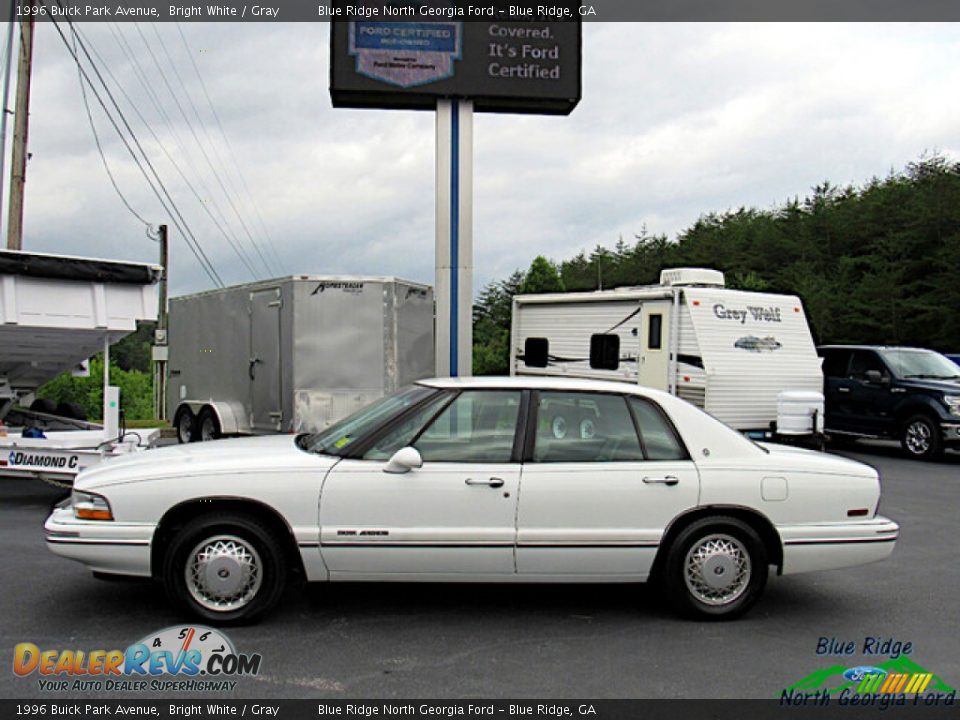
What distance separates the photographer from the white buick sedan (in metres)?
5.10

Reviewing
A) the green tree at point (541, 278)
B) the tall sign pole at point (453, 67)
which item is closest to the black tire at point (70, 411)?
the tall sign pole at point (453, 67)

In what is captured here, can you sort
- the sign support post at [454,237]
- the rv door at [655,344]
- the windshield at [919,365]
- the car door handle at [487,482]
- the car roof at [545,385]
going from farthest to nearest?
the windshield at [919,365] → the rv door at [655,344] → the sign support post at [454,237] → the car roof at [545,385] → the car door handle at [487,482]

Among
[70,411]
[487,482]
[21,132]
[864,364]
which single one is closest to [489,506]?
[487,482]

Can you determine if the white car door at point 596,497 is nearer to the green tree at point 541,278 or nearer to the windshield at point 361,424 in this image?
the windshield at point 361,424

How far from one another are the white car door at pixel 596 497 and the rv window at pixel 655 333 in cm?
825

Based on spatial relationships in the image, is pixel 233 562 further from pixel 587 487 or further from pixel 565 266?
pixel 565 266

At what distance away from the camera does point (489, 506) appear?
5.22 meters

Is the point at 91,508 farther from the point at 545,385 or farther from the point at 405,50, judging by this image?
the point at 405,50

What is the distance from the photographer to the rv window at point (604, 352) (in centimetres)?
1436

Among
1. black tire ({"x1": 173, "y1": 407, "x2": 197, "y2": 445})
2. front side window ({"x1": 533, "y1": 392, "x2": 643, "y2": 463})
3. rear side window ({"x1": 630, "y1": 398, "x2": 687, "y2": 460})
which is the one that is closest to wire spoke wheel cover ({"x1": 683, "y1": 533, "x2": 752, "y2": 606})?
rear side window ({"x1": 630, "y1": 398, "x2": 687, "y2": 460})

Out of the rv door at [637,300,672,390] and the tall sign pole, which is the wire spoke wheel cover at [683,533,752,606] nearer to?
the tall sign pole

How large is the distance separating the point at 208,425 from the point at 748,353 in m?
7.82

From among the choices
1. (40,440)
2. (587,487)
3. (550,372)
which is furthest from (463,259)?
(587,487)
